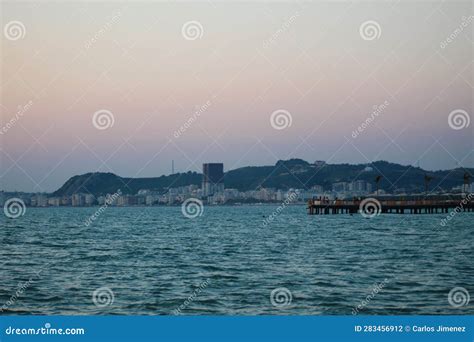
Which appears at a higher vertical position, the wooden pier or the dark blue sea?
the wooden pier

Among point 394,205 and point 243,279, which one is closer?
point 243,279

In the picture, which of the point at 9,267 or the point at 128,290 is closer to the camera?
the point at 128,290

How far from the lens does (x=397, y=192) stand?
128 metres

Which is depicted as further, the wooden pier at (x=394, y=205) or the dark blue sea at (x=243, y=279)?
the wooden pier at (x=394, y=205)

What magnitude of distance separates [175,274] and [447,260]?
12.1 metres

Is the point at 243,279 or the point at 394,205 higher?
the point at 394,205

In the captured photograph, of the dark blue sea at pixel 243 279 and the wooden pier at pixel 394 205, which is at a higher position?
the wooden pier at pixel 394 205

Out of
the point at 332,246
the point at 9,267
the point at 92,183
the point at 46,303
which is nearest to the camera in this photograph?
the point at 46,303

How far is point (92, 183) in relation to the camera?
105750 millimetres

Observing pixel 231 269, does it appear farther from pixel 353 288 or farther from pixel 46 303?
pixel 46 303

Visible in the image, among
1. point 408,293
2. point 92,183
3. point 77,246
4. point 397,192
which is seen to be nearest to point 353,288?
point 408,293

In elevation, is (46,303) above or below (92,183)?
below

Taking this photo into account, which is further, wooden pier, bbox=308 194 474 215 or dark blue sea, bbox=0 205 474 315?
wooden pier, bbox=308 194 474 215

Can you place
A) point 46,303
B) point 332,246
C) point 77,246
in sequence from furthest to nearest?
point 77,246, point 332,246, point 46,303
